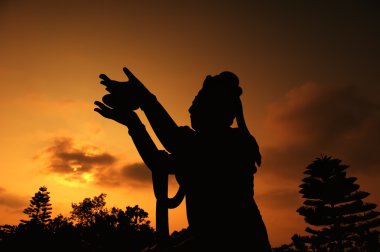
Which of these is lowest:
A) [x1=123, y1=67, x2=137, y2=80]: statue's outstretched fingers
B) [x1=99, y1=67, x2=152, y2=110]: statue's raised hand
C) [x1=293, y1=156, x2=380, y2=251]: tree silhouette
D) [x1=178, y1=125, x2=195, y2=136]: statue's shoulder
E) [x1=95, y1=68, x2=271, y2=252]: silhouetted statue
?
[x1=95, y1=68, x2=271, y2=252]: silhouetted statue

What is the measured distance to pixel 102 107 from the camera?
2113mm

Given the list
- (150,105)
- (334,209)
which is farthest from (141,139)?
(334,209)

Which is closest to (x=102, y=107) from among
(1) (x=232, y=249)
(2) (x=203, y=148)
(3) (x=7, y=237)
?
(2) (x=203, y=148)

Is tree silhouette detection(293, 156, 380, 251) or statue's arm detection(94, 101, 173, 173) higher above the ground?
tree silhouette detection(293, 156, 380, 251)

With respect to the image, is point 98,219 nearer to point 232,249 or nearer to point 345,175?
point 345,175

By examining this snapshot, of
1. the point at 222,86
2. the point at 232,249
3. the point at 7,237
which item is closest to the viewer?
the point at 232,249

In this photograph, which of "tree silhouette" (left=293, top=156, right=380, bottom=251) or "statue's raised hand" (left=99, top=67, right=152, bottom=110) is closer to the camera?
"statue's raised hand" (left=99, top=67, right=152, bottom=110)

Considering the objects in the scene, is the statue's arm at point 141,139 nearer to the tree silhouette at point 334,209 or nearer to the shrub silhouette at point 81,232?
the shrub silhouette at point 81,232

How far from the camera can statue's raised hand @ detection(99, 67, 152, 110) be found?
2.09m

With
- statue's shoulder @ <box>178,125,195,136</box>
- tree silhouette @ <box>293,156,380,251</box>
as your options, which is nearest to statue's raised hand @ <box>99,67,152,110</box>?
statue's shoulder @ <box>178,125,195,136</box>

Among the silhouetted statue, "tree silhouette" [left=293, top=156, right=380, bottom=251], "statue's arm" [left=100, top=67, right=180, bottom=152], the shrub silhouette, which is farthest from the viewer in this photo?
"tree silhouette" [left=293, top=156, right=380, bottom=251]

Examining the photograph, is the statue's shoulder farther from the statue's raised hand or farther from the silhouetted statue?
the statue's raised hand

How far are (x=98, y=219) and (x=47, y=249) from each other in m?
52.6

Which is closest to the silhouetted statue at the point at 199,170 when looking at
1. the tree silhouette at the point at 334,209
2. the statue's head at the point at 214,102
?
the statue's head at the point at 214,102
